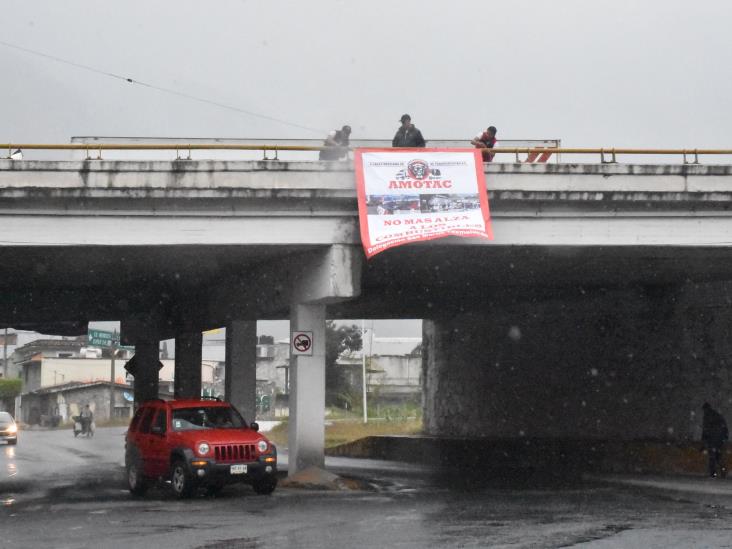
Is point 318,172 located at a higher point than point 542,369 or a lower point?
higher

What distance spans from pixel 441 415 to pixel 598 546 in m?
28.9

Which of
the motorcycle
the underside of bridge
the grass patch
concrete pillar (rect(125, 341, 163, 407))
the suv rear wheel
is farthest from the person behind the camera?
the motorcycle

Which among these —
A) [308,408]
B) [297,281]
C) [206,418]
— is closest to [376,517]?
[206,418]

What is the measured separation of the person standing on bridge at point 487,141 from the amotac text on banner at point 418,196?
64 centimetres

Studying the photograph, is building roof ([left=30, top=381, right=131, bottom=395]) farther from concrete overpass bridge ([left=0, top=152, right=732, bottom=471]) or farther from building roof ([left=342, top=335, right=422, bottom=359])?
concrete overpass bridge ([left=0, top=152, right=732, bottom=471])

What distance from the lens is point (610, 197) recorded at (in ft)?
69.9

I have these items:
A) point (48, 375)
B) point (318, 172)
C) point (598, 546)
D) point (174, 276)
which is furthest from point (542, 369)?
point (48, 375)

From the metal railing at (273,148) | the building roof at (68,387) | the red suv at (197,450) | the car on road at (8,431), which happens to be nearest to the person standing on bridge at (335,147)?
the metal railing at (273,148)

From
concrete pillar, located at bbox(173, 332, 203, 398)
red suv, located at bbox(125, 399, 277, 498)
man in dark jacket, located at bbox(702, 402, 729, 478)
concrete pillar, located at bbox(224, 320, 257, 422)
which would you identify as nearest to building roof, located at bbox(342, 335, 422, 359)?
concrete pillar, located at bbox(173, 332, 203, 398)

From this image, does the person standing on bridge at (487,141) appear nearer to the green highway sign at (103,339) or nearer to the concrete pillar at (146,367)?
the concrete pillar at (146,367)

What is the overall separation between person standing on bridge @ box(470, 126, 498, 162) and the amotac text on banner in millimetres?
A: 645

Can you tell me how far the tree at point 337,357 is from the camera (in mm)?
91000

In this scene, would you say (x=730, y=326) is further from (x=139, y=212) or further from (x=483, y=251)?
(x=139, y=212)

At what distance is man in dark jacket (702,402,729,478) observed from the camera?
23.4 m
